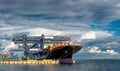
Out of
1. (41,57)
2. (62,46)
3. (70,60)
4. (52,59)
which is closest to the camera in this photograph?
(62,46)

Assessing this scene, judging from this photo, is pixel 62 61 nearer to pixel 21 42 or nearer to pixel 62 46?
pixel 62 46

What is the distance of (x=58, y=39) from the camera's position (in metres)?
198

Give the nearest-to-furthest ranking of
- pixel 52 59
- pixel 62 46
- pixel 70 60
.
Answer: pixel 62 46
pixel 70 60
pixel 52 59

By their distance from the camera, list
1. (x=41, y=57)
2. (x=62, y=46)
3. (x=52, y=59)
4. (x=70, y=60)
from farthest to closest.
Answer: (x=41, y=57)
(x=52, y=59)
(x=70, y=60)
(x=62, y=46)

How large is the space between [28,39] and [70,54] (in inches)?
2099

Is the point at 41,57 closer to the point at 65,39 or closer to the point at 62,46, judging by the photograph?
the point at 65,39

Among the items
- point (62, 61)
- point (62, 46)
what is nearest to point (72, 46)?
point (62, 46)

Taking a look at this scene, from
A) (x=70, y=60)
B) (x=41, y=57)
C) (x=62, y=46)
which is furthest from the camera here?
(x=41, y=57)

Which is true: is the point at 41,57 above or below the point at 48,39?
below

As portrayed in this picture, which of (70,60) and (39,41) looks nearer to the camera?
(70,60)

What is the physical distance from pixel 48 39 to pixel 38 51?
1090 centimetres

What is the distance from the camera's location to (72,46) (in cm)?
14525

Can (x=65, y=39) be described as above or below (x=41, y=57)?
above

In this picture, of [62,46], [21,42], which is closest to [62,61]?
[62,46]
